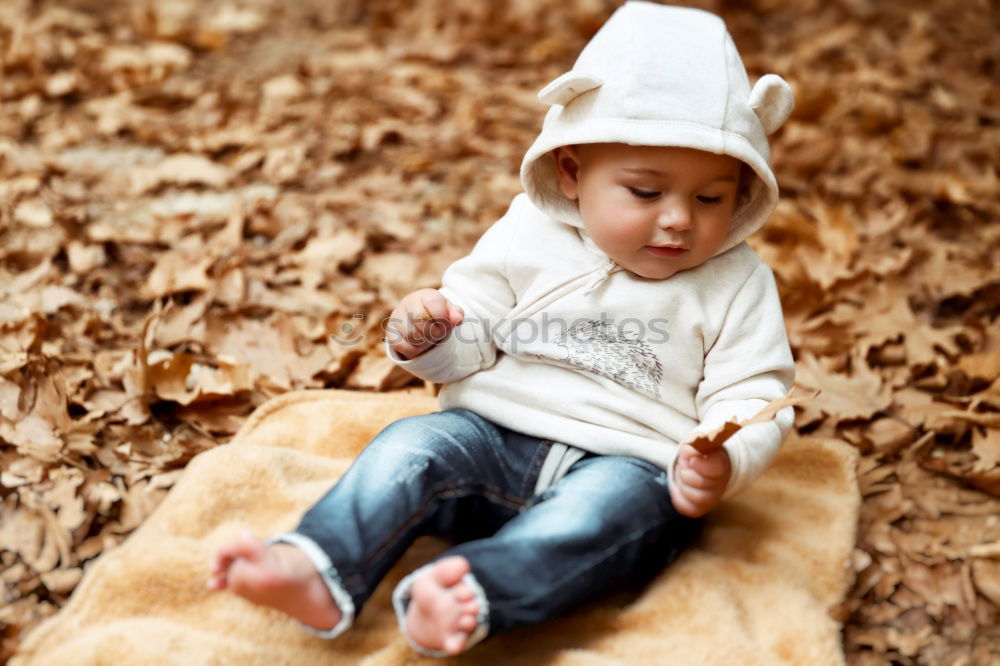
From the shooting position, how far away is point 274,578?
134cm

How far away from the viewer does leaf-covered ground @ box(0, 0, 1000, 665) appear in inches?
75.6

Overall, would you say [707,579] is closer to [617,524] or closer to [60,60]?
[617,524]

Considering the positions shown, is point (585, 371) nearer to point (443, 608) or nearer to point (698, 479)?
point (698, 479)

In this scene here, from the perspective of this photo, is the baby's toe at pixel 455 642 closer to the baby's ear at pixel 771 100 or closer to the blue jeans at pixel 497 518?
the blue jeans at pixel 497 518

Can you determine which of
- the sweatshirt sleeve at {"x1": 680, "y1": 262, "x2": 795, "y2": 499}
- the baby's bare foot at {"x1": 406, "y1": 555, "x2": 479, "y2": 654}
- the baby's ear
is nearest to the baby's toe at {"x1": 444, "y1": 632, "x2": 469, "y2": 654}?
the baby's bare foot at {"x1": 406, "y1": 555, "x2": 479, "y2": 654}

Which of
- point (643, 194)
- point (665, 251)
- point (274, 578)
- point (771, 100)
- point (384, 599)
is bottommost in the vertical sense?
point (384, 599)

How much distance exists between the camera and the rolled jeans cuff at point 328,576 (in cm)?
139

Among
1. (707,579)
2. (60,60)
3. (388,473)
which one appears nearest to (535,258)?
(388,473)

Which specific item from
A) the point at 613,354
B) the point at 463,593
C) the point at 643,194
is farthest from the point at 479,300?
the point at 463,593

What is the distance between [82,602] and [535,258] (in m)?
0.99

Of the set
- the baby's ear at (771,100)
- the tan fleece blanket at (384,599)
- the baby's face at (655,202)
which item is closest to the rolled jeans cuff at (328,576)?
the tan fleece blanket at (384,599)

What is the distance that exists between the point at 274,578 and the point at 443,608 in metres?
0.25

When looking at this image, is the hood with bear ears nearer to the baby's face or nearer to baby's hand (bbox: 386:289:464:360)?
the baby's face

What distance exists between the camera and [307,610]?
139 centimetres
